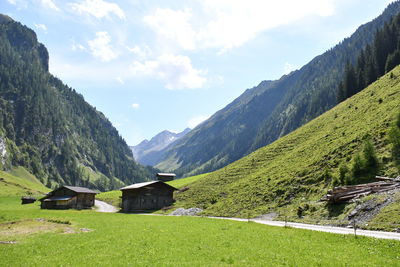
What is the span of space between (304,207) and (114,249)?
79.5 feet

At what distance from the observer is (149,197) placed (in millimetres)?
74688

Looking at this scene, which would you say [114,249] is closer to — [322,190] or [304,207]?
[304,207]

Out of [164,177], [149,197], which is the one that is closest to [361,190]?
[149,197]

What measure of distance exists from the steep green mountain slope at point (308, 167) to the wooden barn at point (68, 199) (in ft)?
105

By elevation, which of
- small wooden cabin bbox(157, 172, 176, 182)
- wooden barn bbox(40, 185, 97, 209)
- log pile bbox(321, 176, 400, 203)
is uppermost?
small wooden cabin bbox(157, 172, 176, 182)

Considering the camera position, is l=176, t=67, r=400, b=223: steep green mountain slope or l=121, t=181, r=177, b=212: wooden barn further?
l=121, t=181, r=177, b=212: wooden barn

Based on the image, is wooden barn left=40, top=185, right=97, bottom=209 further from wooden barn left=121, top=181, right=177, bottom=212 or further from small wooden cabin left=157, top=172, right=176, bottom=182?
small wooden cabin left=157, top=172, right=176, bottom=182

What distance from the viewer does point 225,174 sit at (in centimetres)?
7612

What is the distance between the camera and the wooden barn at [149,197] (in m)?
74.1

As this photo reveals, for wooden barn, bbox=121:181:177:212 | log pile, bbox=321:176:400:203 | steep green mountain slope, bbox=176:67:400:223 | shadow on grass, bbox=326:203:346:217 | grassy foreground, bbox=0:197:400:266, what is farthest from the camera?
wooden barn, bbox=121:181:177:212

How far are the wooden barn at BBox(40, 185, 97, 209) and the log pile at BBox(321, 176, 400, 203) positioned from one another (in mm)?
73287

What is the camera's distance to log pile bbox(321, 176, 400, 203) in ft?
93.6

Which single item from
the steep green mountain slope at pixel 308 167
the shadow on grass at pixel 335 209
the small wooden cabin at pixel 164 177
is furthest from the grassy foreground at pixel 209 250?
the small wooden cabin at pixel 164 177

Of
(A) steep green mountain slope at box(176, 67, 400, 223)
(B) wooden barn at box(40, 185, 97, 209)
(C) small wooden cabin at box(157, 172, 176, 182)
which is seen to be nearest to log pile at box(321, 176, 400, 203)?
(A) steep green mountain slope at box(176, 67, 400, 223)
